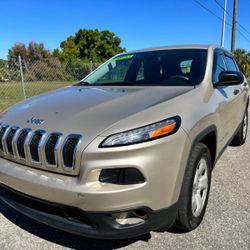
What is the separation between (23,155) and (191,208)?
1454 millimetres

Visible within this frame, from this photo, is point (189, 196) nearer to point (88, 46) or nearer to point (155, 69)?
point (155, 69)

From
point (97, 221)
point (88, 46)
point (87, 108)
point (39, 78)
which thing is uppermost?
point (88, 46)

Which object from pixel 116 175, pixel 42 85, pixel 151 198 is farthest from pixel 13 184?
pixel 42 85

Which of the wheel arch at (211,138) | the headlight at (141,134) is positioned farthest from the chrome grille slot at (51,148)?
the wheel arch at (211,138)

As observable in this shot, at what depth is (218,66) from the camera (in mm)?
3713

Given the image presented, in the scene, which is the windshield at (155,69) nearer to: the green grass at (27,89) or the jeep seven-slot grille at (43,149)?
the jeep seven-slot grille at (43,149)

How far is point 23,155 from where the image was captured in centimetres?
246

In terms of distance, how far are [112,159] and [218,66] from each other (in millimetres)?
2234

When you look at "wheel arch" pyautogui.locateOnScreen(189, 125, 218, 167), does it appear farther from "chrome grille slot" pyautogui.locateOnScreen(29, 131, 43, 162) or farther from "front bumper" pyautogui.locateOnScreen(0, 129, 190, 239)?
"chrome grille slot" pyautogui.locateOnScreen(29, 131, 43, 162)

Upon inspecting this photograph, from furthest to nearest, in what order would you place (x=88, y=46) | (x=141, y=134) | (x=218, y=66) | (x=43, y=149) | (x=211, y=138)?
(x=88, y=46) → (x=218, y=66) → (x=211, y=138) → (x=43, y=149) → (x=141, y=134)

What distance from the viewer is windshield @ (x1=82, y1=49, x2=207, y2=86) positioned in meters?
3.36

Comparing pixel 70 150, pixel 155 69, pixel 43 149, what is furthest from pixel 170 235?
pixel 155 69

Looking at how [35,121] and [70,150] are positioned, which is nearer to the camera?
[70,150]

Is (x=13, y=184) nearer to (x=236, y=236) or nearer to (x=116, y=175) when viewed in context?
(x=116, y=175)
